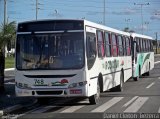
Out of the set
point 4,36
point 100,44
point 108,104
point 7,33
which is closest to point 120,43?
point 100,44

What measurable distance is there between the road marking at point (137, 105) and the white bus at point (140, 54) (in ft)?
29.4

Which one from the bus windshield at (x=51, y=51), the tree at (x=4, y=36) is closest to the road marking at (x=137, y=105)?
the bus windshield at (x=51, y=51)

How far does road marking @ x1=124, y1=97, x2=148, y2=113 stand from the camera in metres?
14.7

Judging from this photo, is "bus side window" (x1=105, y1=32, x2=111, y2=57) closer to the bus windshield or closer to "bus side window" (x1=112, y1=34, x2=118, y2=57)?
"bus side window" (x1=112, y1=34, x2=118, y2=57)

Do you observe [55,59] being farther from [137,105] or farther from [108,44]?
[108,44]

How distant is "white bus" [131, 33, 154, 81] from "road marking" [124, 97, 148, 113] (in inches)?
353

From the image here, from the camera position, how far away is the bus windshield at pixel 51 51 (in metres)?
14.8

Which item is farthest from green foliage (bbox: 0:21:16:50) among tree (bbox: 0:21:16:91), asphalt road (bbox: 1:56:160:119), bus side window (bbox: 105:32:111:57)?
bus side window (bbox: 105:32:111:57)

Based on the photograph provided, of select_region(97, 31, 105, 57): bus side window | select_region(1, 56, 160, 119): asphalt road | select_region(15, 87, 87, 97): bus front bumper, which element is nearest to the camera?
select_region(1, 56, 160, 119): asphalt road

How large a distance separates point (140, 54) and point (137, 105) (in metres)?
14.0

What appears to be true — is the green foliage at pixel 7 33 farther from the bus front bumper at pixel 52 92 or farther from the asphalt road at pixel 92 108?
the bus front bumper at pixel 52 92

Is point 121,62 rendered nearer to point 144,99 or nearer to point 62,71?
point 144,99

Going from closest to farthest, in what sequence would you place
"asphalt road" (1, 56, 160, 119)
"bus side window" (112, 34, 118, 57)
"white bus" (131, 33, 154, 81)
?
1. "asphalt road" (1, 56, 160, 119)
2. "bus side window" (112, 34, 118, 57)
3. "white bus" (131, 33, 154, 81)

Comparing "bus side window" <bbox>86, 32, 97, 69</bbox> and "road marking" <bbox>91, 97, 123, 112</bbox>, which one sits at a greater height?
"bus side window" <bbox>86, 32, 97, 69</bbox>
